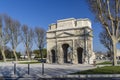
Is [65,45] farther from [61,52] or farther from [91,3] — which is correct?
[91,3]

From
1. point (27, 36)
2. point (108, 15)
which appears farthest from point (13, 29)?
point (108, 15)

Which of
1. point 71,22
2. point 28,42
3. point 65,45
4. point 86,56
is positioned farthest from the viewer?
point 28,42

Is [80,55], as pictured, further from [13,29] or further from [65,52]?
[13,29]

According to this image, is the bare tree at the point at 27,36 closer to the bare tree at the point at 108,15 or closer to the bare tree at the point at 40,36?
the bare tree at the point at 40,36

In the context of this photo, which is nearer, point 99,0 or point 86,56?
point 99,0

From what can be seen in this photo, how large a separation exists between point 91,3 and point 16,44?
1480 inches

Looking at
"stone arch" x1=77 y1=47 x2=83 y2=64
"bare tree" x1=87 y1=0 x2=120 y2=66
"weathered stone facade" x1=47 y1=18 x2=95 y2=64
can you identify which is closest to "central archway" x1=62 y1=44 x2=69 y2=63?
"weathered stone facade" x1=47 y1=18 x2=95 y2=64

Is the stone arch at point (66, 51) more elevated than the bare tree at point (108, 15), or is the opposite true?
the bare tree at point (108, 15)

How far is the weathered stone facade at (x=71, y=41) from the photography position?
4162cm

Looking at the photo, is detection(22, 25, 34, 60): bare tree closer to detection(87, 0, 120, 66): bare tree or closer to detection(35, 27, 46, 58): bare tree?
detection(35, 27, 46, 58): bare tree

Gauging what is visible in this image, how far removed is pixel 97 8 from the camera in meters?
28.8

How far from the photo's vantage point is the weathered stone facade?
41.6 meters

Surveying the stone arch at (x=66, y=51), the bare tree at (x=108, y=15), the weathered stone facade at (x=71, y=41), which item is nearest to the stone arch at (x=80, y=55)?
the weathered stone facade at (x=71, y=41)

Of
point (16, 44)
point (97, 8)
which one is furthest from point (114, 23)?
point (16, 44)
